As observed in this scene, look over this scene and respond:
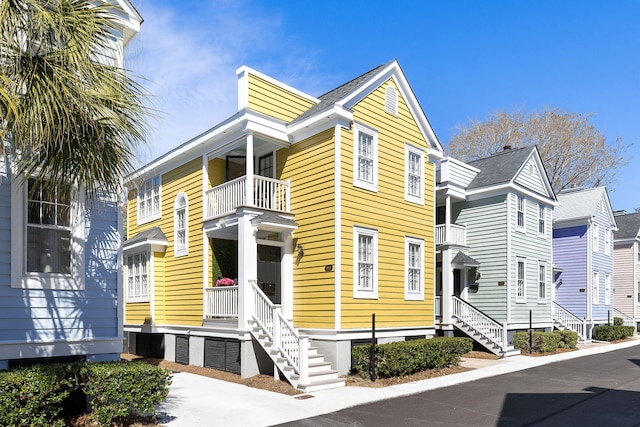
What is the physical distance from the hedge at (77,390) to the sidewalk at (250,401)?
0.98 meters

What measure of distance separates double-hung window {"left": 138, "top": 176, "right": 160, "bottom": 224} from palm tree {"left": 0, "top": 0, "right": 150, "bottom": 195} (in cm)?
1235

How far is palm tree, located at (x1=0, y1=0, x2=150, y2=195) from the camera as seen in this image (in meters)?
5.74

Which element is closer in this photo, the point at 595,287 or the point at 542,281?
Answer: the point at 542,281

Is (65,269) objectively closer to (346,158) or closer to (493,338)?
(346,158)

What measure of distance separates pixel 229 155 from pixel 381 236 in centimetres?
577

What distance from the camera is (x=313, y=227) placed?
45.9ft

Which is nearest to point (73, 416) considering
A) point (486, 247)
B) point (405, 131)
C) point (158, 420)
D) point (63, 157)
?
point (158, 420)

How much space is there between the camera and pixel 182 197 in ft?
56.7

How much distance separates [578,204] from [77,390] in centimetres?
2693

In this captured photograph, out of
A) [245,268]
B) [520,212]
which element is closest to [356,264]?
[245,268]

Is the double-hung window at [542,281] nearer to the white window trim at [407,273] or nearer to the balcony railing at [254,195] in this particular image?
the white window trim at [407,273]

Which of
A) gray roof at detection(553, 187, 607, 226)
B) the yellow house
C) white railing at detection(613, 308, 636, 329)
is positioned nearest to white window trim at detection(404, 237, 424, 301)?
the yellow house

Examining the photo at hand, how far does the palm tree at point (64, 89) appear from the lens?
5738 mm

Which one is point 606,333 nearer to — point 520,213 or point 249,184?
point 520,213
